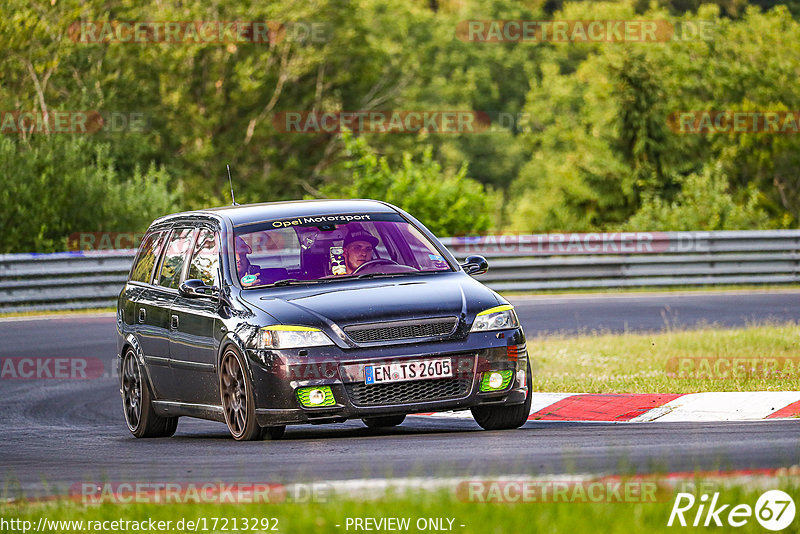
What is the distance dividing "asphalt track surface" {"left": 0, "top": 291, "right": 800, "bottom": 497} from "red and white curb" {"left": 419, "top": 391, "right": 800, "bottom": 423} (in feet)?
1.68

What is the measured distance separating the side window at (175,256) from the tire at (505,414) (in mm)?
→ 2543

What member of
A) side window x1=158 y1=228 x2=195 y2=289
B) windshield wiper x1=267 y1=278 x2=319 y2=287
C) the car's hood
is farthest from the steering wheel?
side window x1=158 y1=228 x2=195 y2=289

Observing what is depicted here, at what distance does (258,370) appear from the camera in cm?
916

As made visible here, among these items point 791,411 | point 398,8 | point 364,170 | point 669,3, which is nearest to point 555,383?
point 791,411

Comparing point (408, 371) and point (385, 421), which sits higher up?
point (408, 371)

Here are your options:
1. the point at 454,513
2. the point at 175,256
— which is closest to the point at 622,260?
the point at 175,256

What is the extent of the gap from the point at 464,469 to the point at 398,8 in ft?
204

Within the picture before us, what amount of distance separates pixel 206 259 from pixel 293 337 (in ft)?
5.36

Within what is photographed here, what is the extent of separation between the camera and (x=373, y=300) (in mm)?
9320

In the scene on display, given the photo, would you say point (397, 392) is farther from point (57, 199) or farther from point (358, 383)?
point (57, 199)

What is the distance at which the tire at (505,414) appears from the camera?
9680 millimetres

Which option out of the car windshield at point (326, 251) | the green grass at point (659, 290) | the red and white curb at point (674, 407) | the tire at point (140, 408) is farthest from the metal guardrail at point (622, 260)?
the car windshield at point (326, 251)

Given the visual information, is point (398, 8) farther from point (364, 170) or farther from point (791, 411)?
point (791, 411)

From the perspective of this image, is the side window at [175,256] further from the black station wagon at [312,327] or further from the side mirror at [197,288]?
the side mirror at [197,288]
